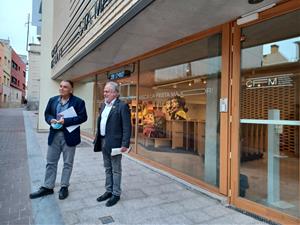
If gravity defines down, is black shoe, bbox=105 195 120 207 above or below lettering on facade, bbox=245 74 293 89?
below

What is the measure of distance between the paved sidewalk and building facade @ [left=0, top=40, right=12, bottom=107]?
4116 cm

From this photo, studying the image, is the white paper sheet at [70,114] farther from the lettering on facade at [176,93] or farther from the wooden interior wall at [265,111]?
the wooden interior wall at [265,111]

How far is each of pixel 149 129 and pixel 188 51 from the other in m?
2.48

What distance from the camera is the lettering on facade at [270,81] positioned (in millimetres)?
3365

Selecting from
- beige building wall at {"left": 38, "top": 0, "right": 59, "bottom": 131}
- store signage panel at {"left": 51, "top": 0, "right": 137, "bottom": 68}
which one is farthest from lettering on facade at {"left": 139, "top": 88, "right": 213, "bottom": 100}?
beige building wall at {"left": 38, "top": 0, "right": 59, "bottom": 131}

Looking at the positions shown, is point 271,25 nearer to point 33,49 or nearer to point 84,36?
point 84,36

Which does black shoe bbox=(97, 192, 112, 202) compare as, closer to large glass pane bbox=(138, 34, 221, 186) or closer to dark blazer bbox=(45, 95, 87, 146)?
dark blazer bbox=(45, 95, 87, 146)

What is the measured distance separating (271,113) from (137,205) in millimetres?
2166

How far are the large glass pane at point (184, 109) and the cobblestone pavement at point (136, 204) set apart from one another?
1.92 ft

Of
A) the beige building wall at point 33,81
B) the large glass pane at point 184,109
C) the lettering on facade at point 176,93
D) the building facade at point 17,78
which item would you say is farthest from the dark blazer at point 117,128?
the building facade at point 17,78

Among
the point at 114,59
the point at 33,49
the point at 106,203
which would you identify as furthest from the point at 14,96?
the point at 106,203

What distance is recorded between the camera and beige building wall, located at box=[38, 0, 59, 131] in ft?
40.7

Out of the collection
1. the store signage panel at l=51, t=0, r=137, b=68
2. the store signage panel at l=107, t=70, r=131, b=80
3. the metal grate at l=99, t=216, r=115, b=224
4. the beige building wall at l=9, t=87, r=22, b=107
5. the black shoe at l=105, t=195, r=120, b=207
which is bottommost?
the metal grate at l=99, t=216, r=115, b=224

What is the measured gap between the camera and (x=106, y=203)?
3.71m
